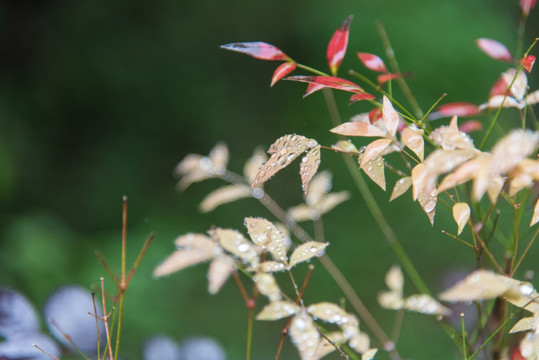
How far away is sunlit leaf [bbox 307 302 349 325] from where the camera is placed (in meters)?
0.47

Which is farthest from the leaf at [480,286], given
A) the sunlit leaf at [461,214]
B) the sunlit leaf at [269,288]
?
the sunlit leaf at [269,288]

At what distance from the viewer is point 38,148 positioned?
1.86m

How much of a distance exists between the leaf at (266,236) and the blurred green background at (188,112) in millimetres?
1193

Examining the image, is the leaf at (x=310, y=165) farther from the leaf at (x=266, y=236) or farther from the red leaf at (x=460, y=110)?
the red leaf at (x=460, y=110)

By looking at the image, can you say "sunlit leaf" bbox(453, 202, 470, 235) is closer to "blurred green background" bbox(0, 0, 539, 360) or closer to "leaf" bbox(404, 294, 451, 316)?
"leaf" bbox(404, 294, 451, 316)

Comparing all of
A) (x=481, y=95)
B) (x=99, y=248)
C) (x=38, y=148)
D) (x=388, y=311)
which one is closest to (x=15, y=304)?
(x=99, y=248)

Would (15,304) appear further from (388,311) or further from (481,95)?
(481,95)

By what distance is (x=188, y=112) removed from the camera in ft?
6.05

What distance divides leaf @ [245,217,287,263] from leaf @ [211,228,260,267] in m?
0.02

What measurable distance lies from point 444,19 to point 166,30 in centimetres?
98

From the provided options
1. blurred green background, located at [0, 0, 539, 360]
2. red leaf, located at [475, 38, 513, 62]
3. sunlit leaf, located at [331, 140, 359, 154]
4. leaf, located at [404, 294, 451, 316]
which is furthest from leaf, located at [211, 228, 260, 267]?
blurred green background, located at [0, 0, 539, 360]

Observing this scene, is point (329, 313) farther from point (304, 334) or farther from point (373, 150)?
point (373, 150)

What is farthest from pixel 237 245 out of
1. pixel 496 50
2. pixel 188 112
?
pixel 188 112

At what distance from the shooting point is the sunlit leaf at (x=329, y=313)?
18.5 inches
